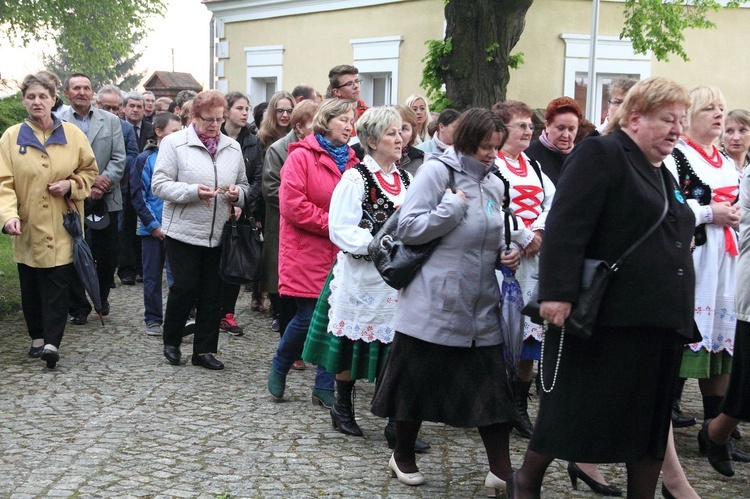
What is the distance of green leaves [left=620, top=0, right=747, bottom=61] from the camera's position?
17.9m

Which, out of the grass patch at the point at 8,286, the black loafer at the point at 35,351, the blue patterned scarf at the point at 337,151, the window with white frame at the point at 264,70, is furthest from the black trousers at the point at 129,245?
the window with white frame at the point at 264,70

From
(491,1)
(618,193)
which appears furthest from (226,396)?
(491,1)

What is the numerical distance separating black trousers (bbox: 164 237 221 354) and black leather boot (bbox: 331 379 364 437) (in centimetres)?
198

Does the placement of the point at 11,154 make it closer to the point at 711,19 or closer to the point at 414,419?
the point at 414,419

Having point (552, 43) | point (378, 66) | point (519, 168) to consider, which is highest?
point (552, 43)

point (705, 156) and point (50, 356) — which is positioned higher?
point (705, 156)

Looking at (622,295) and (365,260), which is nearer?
(622,295)

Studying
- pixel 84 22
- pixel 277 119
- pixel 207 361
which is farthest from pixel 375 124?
pixel 84 22

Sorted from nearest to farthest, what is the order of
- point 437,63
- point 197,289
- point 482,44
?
point 197,289
point 482,44
point 437,63

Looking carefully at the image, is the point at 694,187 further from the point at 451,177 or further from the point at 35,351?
the point at 35,351

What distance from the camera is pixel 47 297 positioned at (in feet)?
26.8

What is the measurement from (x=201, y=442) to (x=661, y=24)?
14.1 metres

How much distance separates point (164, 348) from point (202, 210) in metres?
1.13

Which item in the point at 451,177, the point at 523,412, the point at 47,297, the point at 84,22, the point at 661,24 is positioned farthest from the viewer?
the point at 84,22
